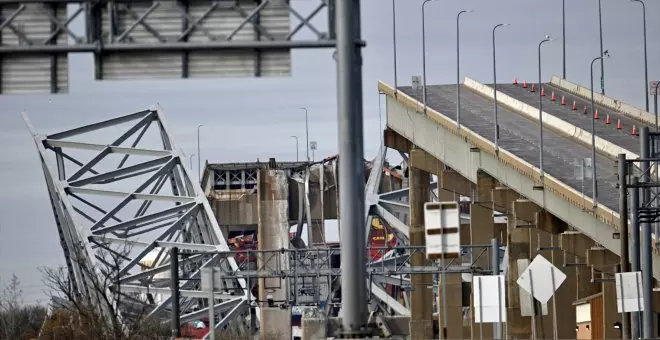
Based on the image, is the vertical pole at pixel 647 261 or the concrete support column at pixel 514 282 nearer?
the vertical pole at pixel 647 261

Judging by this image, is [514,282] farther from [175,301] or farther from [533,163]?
[175,301]

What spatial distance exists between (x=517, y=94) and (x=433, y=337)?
13.5 metres

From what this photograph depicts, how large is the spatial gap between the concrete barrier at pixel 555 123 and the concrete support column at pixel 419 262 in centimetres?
556

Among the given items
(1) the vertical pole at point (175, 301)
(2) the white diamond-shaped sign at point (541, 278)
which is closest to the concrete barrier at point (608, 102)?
(1) the vertical pole at point (175, 301)

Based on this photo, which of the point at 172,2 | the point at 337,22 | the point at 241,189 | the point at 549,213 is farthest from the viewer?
the point at 241,189

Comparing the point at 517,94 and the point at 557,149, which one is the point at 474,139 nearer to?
the point at 557,149

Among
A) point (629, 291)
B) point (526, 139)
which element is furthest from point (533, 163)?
point (629, 291)

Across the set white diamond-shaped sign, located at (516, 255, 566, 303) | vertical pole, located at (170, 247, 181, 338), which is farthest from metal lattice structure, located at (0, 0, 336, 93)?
vertical pole, located at (170, 247, 181, 338)

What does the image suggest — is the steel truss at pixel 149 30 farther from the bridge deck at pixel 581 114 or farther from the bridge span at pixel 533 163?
the bridge deck at pixel 581 114

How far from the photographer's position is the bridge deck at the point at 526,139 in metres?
73.2

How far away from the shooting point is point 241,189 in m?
158

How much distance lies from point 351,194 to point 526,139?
5870 centimetres

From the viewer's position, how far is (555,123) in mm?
88875

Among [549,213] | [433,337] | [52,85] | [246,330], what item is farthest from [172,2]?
[246,330]
